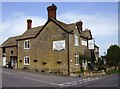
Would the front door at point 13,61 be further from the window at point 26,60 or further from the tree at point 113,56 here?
the tree at point 113,56

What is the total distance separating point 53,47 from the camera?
39.2 meters

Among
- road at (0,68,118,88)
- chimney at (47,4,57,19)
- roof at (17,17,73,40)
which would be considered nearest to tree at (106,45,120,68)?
roof at (17,17,73,40)

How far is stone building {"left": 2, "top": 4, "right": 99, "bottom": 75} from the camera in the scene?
3719 cm

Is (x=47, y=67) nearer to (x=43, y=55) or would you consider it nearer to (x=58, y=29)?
(x=43, y=55)

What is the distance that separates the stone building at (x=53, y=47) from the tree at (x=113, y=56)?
16.5m

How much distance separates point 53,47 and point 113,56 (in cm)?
2815

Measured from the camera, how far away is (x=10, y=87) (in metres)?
19.4

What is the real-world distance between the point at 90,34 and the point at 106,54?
19.2 m

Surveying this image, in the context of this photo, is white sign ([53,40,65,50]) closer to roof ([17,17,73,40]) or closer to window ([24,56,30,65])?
roof ([17,17,73,40])

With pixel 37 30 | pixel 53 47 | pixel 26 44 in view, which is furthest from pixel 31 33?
pixel 53 47

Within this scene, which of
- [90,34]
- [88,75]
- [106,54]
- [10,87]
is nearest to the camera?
[10,87]

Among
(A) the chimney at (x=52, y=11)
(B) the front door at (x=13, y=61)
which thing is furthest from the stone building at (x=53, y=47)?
(B) the front door at (x=13, y=61)

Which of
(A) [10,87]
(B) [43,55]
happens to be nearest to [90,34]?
(B) [43,55]

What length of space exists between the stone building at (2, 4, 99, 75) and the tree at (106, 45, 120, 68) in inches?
648
